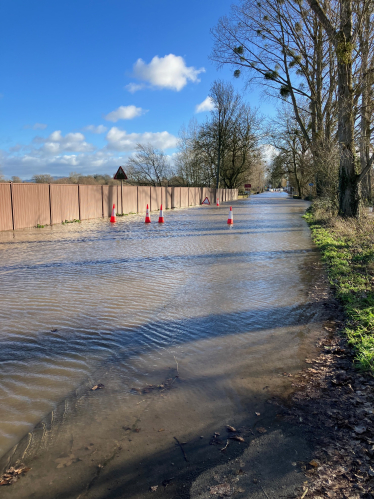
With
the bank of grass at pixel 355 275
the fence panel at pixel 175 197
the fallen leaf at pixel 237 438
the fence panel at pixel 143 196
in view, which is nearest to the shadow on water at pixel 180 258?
the bank of grass at pixel 355 275

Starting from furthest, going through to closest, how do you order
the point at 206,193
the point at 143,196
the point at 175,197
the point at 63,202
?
1. the point at 206,193
2. the point at 175,197
3. the point at 143,196
4. the point at 63,202

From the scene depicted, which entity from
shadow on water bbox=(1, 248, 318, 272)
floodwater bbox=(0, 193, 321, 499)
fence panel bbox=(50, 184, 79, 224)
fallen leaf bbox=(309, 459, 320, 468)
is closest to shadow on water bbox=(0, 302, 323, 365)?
floodwater bbox=(0, 193, 321, 499)

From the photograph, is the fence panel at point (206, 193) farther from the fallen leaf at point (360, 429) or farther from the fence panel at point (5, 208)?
the fallen leaf at point (360, 429)

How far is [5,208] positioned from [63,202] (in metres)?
3.73

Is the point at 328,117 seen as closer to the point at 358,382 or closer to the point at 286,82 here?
the point at 286,82

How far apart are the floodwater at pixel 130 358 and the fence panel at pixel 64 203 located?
816 centimetres

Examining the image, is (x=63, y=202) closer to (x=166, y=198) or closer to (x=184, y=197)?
(x=166, y=198)

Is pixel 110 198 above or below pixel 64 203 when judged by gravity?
above

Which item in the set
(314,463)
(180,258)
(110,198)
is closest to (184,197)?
(110,198)

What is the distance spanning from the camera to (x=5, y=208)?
1284 centimetres

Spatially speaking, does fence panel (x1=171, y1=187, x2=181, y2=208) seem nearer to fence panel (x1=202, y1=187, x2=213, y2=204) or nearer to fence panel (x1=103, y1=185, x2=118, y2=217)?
fence panel (x1=202, y1=187, x2=213, y2=204)

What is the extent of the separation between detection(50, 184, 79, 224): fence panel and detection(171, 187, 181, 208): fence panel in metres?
14.2

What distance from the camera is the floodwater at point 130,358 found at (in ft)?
7.73

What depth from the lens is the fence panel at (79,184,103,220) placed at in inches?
713
